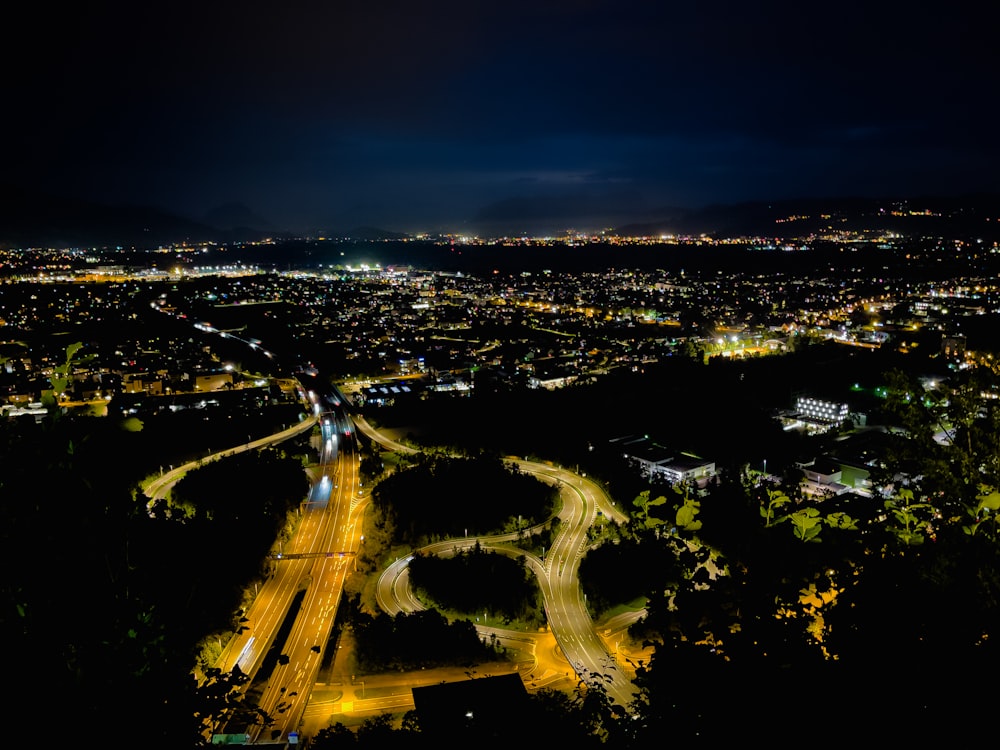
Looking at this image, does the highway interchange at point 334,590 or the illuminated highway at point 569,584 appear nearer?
the highway interchange at point 334,590

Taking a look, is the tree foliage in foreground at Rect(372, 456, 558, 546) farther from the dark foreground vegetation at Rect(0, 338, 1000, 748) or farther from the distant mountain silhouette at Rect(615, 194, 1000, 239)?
the distant mountain silhouette at Rect(615, 194, 1000, 239)

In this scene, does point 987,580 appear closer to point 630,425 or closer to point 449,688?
point 449,688

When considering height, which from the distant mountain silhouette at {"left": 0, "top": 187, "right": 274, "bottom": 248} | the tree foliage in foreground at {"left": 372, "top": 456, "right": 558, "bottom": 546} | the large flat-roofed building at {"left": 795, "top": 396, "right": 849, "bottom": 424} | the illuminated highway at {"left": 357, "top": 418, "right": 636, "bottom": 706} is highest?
the distant mountain silhouette at {"left": 0, "top": 187, "right": 274, "bottom": 248}

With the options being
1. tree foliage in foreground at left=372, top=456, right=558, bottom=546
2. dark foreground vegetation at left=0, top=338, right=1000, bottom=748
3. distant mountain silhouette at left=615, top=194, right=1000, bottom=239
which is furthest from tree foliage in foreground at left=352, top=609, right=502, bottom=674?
distant mountain silhouette at left=615, top=194, right=1000, bottom=239

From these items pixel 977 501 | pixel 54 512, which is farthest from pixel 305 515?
pixel 977 501

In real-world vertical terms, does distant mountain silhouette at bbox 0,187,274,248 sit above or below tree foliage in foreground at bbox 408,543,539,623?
above

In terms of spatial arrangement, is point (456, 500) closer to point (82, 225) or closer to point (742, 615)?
point (742, 615)

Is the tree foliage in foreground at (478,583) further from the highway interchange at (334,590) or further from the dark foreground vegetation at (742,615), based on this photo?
the dark foreground vegetation at (742,615)

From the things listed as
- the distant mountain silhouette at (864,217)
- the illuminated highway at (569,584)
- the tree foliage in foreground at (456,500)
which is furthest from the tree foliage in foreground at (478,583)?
the distant mountain silhouette at (864,217)

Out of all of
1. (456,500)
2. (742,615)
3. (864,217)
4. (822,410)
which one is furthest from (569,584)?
(864,217)
